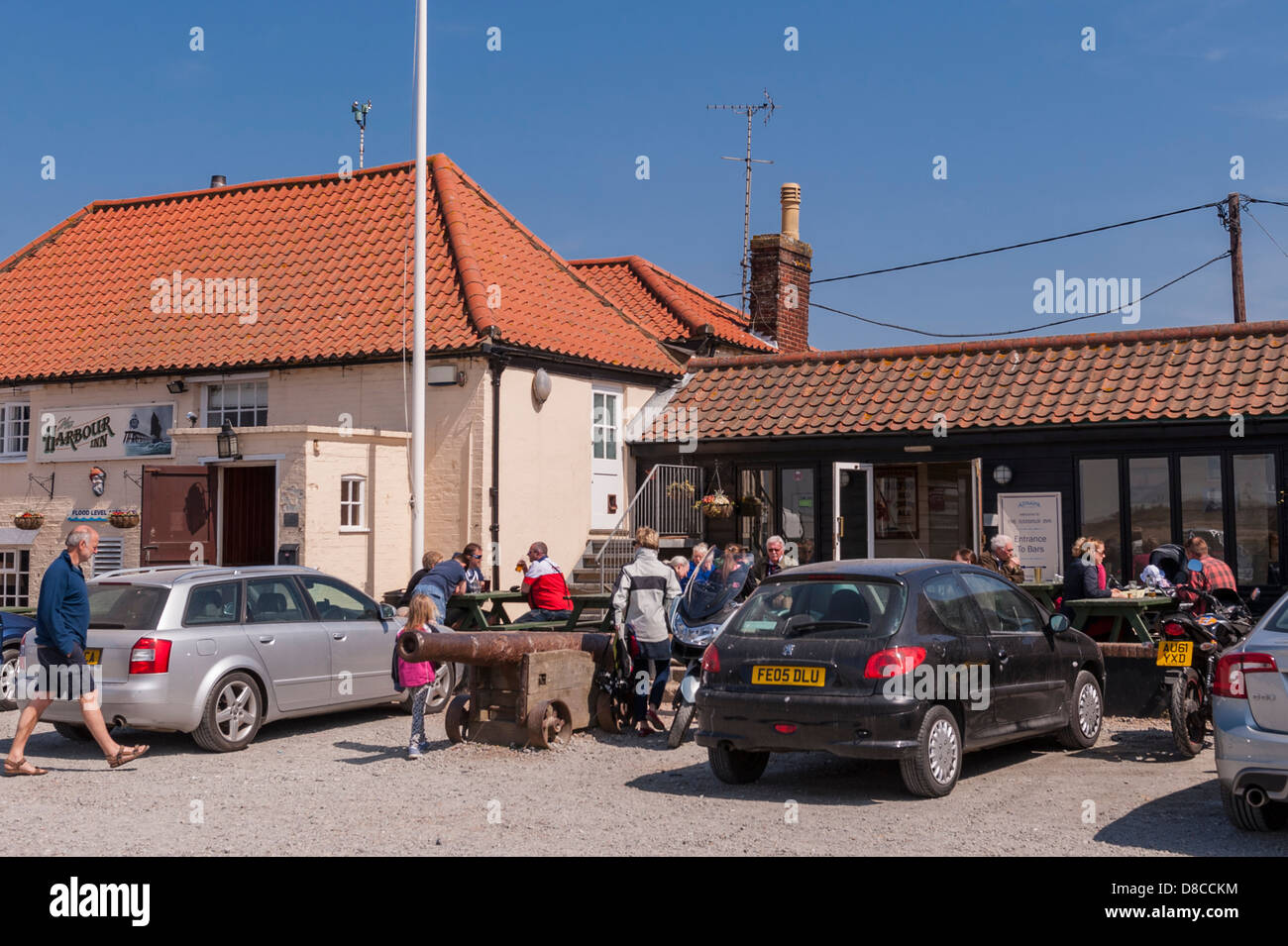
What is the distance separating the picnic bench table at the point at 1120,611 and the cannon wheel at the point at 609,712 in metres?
4.59

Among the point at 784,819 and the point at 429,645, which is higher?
the point at 429,645

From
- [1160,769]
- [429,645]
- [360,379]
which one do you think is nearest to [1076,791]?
[1160,769]

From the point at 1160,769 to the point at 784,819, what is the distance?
3507 millimetres

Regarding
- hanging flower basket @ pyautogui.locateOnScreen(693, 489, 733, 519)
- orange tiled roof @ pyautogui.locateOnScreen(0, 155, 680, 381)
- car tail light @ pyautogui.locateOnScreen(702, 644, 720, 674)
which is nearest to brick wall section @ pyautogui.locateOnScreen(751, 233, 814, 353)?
orange tiled roof @ pyautogui.locateOnScreen(0, 155, 680, 381)

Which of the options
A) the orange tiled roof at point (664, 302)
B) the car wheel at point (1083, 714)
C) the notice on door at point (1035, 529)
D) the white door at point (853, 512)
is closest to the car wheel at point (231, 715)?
the car wheel at point (1083, 714)

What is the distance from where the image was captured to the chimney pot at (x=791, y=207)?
27.4m

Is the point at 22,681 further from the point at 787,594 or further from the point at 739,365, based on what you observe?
the point at 739,365

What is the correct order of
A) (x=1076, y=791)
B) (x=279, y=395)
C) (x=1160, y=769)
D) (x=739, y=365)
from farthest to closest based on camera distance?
(x=739, y=365), (x=279, y=395), (x=1160, y=769), (x=1076, y=791)

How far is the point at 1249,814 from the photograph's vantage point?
770 centimetres

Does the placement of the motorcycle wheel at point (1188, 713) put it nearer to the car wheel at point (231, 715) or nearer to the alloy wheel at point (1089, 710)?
the alloy wheel at point (1089, 710)

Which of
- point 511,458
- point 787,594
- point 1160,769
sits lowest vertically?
point 1160,769

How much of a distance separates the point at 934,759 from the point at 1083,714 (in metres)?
2.56

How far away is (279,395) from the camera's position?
2028 cm

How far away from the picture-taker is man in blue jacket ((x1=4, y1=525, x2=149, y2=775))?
10.2m
